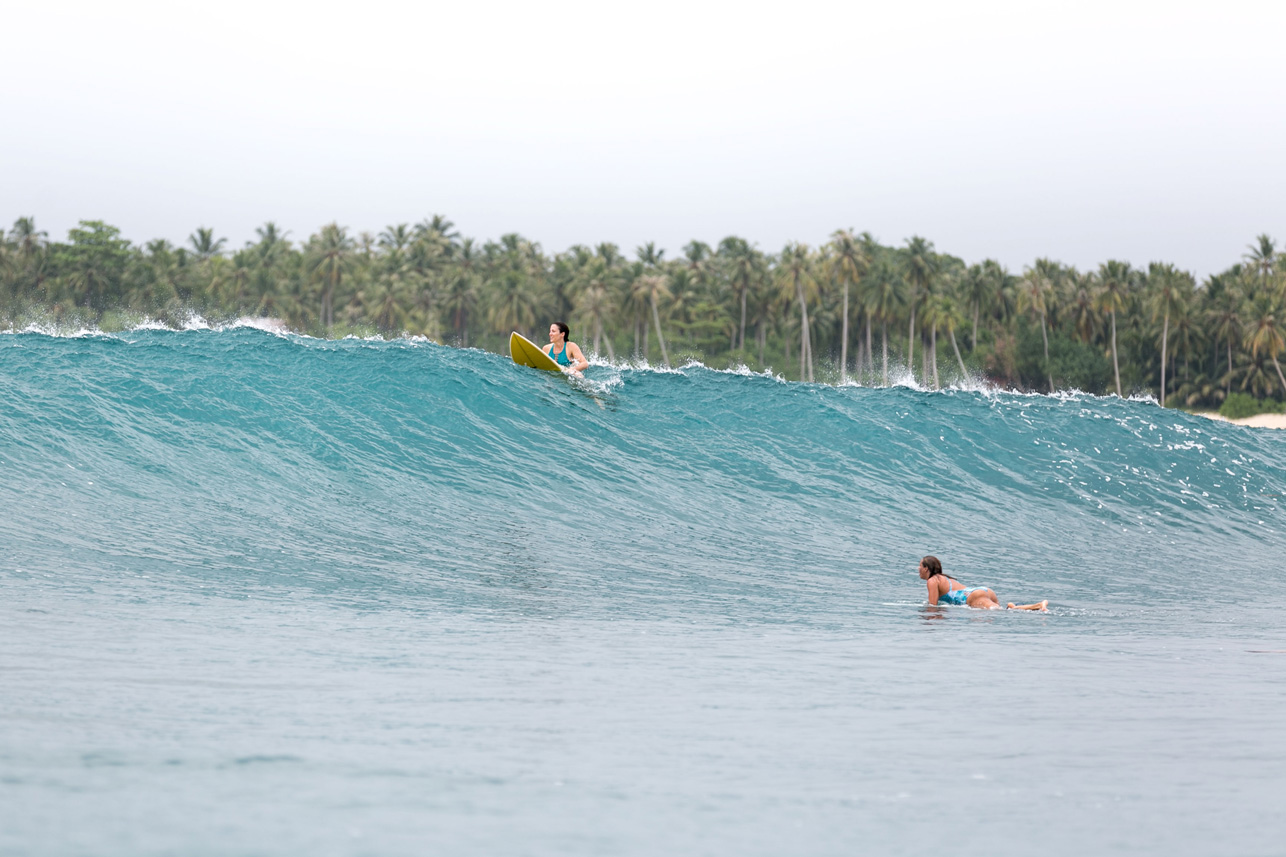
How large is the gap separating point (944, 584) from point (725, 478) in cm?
733

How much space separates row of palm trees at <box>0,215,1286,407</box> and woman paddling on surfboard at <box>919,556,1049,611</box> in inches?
3258

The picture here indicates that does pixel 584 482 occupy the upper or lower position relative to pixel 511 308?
lower

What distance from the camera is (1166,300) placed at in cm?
8969

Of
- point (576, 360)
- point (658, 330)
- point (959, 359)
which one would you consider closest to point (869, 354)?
point (959, 359)

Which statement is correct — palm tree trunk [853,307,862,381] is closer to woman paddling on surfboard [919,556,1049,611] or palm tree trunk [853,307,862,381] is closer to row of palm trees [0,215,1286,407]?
row of palm trees [0,215,1286,407]

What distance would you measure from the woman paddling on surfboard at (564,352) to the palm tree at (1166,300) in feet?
253

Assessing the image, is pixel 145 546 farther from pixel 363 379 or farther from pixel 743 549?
pixel 363 379

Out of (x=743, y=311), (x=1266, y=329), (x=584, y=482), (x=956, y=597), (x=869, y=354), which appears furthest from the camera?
(x=743, y=311)

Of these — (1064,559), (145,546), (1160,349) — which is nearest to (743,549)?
(1064,559)

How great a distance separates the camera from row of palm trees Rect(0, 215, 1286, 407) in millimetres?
94562

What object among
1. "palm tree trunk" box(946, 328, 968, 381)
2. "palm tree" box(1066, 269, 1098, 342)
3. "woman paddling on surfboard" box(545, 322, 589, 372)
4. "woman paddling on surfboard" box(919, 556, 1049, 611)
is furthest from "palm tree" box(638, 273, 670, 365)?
"woman paddling on surfboard" box(919, 556, 1049, 611)

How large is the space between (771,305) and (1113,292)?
29309 mm

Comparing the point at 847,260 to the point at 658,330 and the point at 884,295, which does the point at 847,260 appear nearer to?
the point at 884,295

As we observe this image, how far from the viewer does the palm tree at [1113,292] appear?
94688 millimetres
